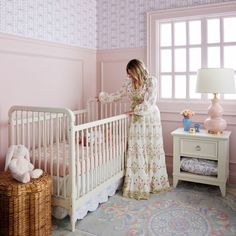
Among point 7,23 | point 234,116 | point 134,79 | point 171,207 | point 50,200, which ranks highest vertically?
point 7,23

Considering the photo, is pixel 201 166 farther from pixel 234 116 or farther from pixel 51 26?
pixel 51 26

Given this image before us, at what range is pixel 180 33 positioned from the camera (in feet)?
11.6

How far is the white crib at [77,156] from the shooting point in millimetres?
2201

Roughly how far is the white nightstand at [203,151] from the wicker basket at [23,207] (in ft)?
5.19

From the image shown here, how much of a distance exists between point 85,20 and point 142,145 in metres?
1.79

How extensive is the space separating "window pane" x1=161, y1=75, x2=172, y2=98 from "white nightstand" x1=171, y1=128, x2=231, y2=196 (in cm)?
63

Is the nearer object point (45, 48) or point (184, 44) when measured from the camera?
point (45, 48)

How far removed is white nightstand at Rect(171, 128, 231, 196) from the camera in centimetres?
293

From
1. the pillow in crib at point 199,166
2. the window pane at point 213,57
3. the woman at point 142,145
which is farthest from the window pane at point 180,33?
the pillow in crib at point 199,166

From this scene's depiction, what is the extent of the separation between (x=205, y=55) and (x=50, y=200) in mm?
2365

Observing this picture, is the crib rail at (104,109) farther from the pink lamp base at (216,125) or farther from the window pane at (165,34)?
the pink lamp base at (216,125)

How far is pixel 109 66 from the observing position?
12.7ft

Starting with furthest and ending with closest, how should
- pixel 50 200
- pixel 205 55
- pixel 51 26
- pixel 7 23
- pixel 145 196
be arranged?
1. pixel 205 55
2. pixel 51 26
3. pixel 145 196
4. pixel 7 23
5. pixel 50 200

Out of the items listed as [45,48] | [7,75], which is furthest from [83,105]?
[7,75]
